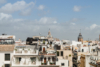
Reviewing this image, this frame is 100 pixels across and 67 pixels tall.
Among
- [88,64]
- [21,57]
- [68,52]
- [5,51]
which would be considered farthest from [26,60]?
[68,52]

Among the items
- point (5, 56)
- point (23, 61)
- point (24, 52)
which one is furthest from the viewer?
point (24, 52)

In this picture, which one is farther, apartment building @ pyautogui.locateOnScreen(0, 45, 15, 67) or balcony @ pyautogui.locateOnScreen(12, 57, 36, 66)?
apartment building @ pyautogui.locateOnScreen(0, 45, 15, 67)

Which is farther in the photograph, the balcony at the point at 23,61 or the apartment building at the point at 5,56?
the apartment building at the point at 5,56

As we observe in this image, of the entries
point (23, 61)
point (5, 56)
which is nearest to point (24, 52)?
point (23, 61)

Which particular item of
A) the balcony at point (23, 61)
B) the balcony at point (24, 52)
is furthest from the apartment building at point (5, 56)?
the balcony at point (23, 61)

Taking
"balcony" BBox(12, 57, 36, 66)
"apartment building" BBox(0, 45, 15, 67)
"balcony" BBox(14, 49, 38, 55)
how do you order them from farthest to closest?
"balcony" BBox(14, 49, 38, 55) → "apartment building" BBox(0, 45, 15, 67) → "balcony" BBox(12, 57, 36, 66)

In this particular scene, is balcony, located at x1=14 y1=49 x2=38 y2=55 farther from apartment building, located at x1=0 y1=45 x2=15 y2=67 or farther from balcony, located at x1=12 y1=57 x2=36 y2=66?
apartment building, located at x1=0 y1=45 x2=15 y2=67

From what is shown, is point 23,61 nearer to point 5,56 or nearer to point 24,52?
point 24,52

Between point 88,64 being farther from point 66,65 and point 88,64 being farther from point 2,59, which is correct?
point 2,59

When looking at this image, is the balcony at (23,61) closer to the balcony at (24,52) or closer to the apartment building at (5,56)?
the balcony at (24,52)

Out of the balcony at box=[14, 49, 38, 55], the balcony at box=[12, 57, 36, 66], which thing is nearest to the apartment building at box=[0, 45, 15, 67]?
the balcony at box=[14, 49, 38, 55]

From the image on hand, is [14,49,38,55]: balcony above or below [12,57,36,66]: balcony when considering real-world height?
above

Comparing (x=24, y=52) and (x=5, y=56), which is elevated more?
(x=24, y=52)

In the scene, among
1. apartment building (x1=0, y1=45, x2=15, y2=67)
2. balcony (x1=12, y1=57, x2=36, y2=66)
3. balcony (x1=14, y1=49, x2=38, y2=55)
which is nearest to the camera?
balcony (x1=12, y1=57, x2=36, y2=66)
